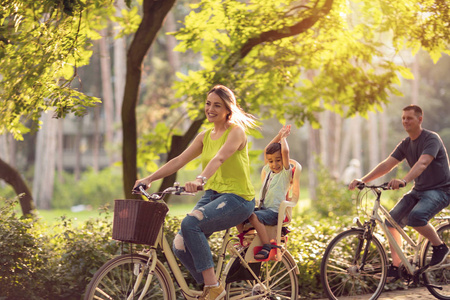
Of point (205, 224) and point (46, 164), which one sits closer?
point (205, 224)

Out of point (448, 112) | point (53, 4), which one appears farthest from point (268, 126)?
point (53, 4)

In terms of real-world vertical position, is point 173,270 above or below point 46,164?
below

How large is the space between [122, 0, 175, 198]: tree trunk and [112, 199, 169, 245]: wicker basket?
4.37m

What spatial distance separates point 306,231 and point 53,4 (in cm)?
427

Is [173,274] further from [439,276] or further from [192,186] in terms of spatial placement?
[439,276]

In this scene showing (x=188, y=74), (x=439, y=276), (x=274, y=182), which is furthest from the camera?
(x=188, y=74)

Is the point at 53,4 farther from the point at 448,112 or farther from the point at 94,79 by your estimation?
the point at 448,112

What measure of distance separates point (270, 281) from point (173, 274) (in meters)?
1.16

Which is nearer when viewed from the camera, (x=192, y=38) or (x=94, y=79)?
(x=192, y=38)

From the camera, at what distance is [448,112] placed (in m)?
55.0

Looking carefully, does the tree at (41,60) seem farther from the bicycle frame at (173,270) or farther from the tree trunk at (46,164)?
the tree trunk at (46,164)

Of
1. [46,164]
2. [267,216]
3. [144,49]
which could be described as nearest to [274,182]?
[267,216]

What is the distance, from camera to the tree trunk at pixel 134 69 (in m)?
8.68

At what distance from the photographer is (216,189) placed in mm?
4996
